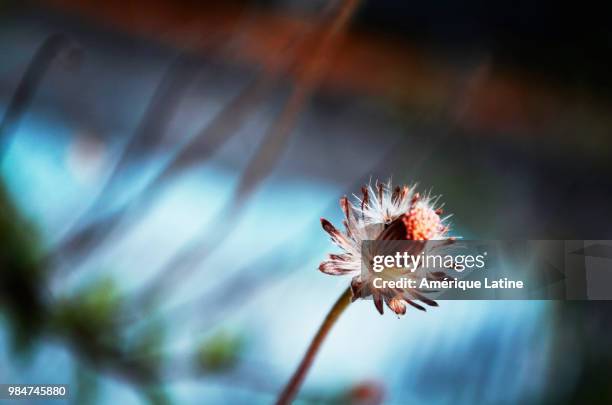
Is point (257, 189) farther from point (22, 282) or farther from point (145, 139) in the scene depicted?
point (22, 282)

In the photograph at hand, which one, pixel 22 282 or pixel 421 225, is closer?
pixel 421 225

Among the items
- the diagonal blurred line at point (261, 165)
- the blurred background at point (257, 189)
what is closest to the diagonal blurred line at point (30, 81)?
the blurred background at point (257, 189)

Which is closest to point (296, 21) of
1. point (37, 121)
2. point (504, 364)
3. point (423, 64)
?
point (423, 64)

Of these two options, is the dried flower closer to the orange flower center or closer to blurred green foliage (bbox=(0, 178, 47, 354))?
the orange flower center

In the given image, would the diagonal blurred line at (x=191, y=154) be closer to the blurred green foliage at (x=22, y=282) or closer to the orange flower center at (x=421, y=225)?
the blurred green foliage at (x=22, y=282)

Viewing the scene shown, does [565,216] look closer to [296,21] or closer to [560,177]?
[560,177]

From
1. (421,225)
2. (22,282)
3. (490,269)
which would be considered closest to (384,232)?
(421,225)
